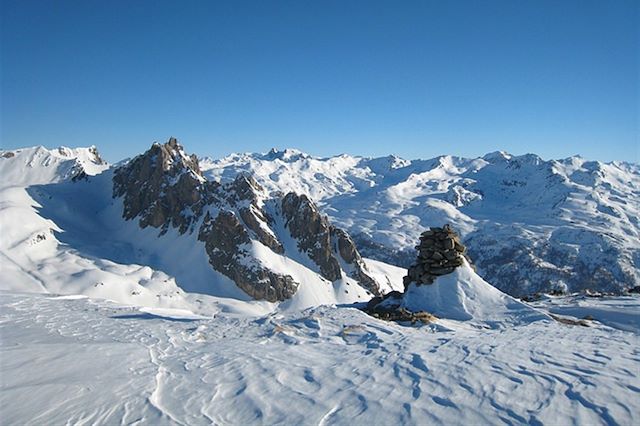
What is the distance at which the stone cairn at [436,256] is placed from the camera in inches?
1160

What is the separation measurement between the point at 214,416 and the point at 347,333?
941cm

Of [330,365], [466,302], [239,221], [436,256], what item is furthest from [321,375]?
[239,221]

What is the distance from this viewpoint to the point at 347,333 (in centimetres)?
1908

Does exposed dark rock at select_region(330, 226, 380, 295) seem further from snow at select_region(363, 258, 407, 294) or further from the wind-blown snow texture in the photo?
the wind-blown snow texture

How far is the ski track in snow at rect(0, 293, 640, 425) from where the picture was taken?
10414mm

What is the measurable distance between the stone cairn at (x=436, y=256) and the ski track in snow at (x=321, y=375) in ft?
27.9

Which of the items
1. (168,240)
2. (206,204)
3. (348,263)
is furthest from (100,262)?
(348,263)

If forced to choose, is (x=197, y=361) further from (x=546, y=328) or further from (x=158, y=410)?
(x=546, y=328)

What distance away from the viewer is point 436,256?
2975 centimetres

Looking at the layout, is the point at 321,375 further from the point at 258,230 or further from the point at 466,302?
the point at 258,230

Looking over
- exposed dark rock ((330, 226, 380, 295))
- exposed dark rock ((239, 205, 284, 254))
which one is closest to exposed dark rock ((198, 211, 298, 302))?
exposed dark rock ((239, 205, 284, 254))

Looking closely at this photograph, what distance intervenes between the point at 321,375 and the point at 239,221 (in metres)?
126

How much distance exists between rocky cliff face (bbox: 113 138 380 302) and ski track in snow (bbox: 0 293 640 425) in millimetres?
105631

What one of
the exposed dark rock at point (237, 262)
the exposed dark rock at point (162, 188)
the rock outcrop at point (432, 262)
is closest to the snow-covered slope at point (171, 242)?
the exposed dark rock at point (237, 262)
